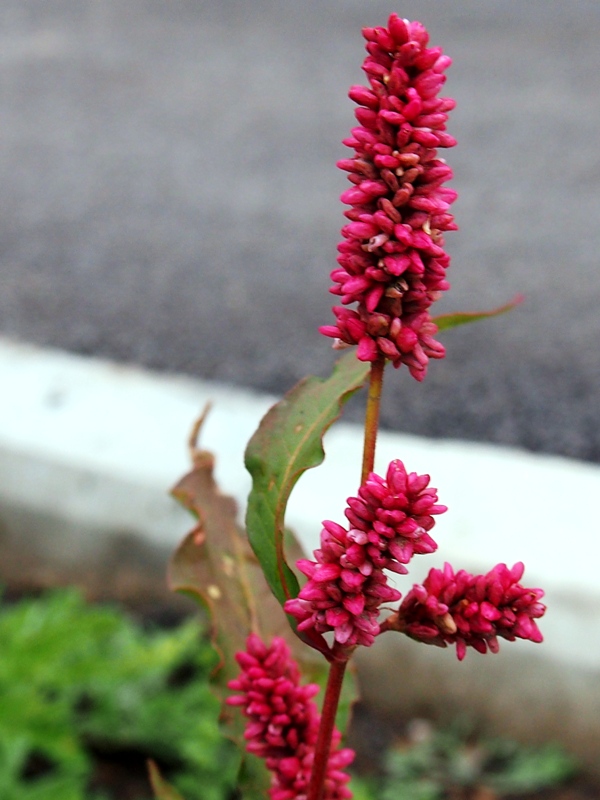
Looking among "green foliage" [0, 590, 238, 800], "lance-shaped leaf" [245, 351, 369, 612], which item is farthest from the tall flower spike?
"green foliage" [0, 590, 238, 800]

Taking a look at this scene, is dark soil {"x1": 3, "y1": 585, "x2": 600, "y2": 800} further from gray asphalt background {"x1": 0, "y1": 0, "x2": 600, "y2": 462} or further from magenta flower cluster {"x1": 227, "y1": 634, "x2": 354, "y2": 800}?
magenta flower cluster {"x1": 227, "y1": 634, "x2": 354, "y2": 800}

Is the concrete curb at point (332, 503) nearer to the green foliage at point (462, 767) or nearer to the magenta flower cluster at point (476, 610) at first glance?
the green foliage at point (462, 767)

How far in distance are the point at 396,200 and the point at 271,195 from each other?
3.79 m

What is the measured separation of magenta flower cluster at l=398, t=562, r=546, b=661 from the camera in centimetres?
48

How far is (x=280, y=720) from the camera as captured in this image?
1.85 feet

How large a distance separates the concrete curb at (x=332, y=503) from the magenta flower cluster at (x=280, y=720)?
3.55 ft

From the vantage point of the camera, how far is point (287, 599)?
1.68ft

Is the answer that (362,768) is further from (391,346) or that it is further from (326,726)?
(391,346)

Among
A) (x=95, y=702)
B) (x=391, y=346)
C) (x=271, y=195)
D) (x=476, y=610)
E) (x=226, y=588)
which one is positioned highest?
(x=271, y=195)

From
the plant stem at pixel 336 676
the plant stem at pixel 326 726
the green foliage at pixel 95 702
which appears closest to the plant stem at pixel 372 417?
the plant stem at pixel 336 676

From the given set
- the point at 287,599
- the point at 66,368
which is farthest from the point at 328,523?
the point at 66,368

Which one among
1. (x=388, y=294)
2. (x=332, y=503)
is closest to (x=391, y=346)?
(x=388, y=294)

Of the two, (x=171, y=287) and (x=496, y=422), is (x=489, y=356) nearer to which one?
(x=496, y=422)

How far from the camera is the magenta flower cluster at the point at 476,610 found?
0.48 meters
